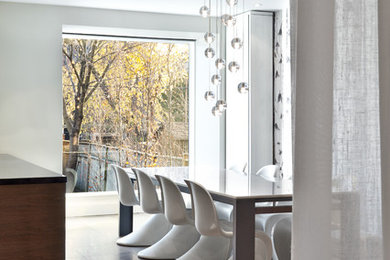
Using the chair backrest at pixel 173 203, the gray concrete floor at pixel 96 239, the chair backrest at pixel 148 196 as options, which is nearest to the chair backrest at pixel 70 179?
the gray concrete floor at pixel 96 239

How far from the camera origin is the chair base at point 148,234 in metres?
5.00

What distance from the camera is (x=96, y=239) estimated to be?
530 centimetres

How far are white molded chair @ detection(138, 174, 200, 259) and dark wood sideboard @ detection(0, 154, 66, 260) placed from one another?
179 cm

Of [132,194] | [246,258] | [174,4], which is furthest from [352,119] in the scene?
[174,4]

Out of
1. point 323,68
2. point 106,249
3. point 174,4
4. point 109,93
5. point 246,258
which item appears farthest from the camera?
point 109,93

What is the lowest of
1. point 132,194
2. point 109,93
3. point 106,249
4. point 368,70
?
point 106,249

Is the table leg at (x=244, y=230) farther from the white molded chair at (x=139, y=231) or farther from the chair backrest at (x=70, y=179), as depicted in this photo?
the chair backrest at (x=70, y=179)

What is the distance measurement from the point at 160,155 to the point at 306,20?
690 centimetres

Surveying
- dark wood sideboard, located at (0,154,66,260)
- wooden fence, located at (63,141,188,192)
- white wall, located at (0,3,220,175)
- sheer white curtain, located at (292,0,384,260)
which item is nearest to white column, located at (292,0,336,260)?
sheer white curtain, located at (292,0,384,260)

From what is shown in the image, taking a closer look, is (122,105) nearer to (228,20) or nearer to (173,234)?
(173,234)

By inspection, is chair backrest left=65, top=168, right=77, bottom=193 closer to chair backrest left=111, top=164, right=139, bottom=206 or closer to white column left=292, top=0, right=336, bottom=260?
chair backrest left=111, top=164, right=139, bottom=206

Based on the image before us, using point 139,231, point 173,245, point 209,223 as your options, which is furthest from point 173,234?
point 209,223

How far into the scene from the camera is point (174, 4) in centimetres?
635

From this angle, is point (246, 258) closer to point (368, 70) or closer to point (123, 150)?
point (368, 70)
